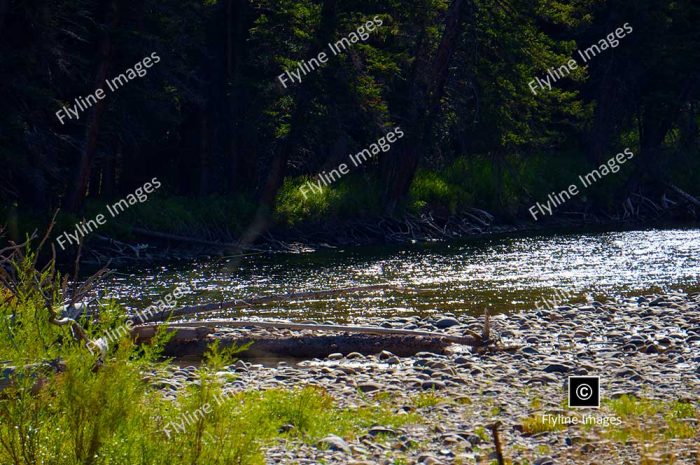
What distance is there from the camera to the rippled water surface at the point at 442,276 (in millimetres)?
16406

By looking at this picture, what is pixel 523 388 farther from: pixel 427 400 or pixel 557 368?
pixel 427 400

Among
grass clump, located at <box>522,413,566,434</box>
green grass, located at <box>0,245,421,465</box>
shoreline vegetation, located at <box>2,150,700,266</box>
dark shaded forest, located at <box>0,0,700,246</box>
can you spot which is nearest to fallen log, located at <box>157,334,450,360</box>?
grass clump, located at <box>522,413,566,434</box>

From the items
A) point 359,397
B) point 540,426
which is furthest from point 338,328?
point 540,426

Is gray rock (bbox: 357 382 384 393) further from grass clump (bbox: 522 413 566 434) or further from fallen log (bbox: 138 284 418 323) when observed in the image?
fallen log (bbox: 138 284 418 323)

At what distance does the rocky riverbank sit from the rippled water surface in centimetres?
177

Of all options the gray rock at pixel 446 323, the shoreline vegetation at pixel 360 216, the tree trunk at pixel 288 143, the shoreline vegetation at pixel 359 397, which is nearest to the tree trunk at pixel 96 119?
the shoreline vegetation at pixel 360 216

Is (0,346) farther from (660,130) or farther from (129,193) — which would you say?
(660,130)

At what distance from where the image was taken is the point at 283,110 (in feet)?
83.8

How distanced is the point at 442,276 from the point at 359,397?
34.1 feet

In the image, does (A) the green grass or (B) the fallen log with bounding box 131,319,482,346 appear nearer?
(A) the green grass

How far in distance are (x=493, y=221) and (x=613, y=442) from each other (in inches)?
886

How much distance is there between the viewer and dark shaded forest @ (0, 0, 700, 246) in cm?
2212

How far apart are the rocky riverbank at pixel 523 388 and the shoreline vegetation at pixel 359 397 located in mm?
22

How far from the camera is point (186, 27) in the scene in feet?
84.0
